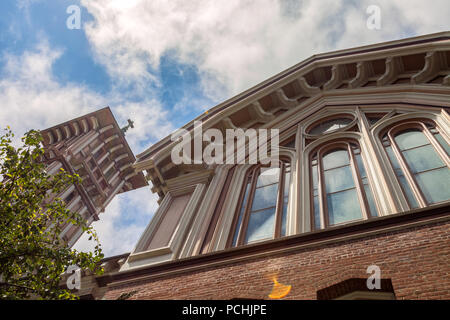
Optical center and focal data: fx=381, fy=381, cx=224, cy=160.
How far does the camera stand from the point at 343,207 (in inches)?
388

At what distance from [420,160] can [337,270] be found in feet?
17.9

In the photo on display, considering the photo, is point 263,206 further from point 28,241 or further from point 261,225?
point 28,241

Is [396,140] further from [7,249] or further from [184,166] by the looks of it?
[7,249]

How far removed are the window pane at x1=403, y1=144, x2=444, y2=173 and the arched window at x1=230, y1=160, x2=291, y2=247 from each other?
11.7 ft

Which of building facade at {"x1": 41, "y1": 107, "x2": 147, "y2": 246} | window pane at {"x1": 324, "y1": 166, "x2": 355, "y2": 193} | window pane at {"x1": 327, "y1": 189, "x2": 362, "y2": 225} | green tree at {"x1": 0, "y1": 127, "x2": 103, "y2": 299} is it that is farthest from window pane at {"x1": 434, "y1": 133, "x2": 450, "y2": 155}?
building facade at {"x1": 41, "y1": 107, "x2": 147, "y2": 246}

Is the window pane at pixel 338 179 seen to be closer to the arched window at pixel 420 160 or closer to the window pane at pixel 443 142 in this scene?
the arched window at pixel 420 160

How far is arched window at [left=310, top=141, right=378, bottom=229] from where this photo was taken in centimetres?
949

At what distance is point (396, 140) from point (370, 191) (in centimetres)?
332

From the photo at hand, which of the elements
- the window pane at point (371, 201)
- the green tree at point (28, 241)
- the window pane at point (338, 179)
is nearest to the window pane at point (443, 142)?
the window pane at point (371, 201)

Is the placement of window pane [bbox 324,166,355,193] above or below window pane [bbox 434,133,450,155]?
below

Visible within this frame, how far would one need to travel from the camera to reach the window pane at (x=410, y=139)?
1162cm

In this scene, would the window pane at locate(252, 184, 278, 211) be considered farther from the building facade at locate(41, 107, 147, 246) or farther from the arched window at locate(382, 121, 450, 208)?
the building facade at locate(41, 107, 147, 246)

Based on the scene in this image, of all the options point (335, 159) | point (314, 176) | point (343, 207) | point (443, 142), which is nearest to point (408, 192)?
point (343, 207)

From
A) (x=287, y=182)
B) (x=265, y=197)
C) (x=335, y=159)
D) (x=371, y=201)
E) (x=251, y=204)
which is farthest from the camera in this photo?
(x=335, y=159)
